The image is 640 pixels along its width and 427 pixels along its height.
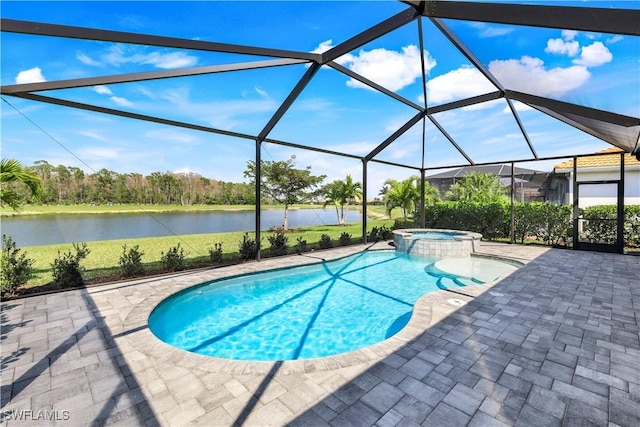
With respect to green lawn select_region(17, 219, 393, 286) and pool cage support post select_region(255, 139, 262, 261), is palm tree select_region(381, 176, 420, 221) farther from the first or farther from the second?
pool cage support post select_region(255, 139, 262, 261)

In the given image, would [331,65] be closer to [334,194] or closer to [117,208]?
[334,194]

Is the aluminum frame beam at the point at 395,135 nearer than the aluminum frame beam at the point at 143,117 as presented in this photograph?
No

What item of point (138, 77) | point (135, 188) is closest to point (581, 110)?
point (138, 77)

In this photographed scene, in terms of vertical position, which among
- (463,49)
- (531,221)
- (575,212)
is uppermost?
(463,49)

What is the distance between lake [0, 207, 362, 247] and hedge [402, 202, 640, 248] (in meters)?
8.43

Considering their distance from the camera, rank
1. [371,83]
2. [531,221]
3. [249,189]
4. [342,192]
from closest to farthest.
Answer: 1. [371,83]
2. [531,221]
3. [249,189]
4. [342,192]

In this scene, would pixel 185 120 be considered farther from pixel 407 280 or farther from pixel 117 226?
pixel 117 226

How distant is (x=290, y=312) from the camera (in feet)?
18.6

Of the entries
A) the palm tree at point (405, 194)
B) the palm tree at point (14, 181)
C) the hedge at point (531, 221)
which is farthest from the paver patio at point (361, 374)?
the palm tree at point (405, 194)

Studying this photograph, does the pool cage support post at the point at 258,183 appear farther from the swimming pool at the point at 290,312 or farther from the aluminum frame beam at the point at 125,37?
the aluminum frame beam at the point at 125,37

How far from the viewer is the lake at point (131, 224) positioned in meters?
9.24

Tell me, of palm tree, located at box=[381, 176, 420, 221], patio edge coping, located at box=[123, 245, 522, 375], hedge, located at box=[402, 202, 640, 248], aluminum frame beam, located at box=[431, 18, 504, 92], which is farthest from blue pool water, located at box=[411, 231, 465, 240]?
aluminum frame beam, located at box=[431, 18, 504, 92]

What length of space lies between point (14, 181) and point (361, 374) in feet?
21.3

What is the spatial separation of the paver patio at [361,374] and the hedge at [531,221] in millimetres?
7374
